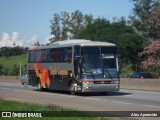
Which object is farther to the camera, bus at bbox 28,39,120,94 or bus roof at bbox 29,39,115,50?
bus roof at bbox 29,39,115,50

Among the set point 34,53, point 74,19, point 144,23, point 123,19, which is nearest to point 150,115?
point 34,53

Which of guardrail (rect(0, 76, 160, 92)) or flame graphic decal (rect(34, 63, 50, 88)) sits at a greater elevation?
flame graphic decal (rect(34, 63, 50, 88))

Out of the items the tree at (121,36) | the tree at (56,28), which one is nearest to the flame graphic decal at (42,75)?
the tree at (121,36)

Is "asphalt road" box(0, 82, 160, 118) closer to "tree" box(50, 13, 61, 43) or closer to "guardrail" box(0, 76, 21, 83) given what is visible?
"guardrail" box(0, 76, 21, 83)

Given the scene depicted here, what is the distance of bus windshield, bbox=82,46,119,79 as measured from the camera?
28.2 m

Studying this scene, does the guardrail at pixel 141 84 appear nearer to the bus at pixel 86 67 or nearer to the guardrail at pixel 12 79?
the bus at pixel 86 67

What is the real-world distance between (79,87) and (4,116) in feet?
47.1

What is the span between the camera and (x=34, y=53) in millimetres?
36656

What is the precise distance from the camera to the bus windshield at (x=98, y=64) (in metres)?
28.2

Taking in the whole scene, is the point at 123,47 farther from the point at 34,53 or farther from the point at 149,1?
the point at 34,53

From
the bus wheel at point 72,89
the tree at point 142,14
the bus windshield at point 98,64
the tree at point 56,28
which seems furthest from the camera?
the tree at point 56,28

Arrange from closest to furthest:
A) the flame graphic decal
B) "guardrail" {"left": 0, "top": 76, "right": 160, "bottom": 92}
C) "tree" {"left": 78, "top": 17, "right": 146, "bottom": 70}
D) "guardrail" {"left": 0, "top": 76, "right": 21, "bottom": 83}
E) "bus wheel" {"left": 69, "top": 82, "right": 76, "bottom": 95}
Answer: "bus wheel" {"left": 69, "top": 82, "right": 76, "bottom": 95}
the flame graphic decal
"guardrail" {"left": 0, "top": 76, "right": 160, "bottom": 92}
"guardrail" {"left": 0, "top": 76, "right": 21, "bottom": 83}
"tree" {"left": 78, "top": 17, "right": 146, "bottom": 70}

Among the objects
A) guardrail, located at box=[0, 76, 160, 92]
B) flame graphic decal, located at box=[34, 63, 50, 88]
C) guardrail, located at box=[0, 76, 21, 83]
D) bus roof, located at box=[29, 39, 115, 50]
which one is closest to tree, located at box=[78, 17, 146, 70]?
guardrail, located at box=[0, 76, 21, 83]

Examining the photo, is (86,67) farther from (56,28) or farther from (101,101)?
(56,28)
